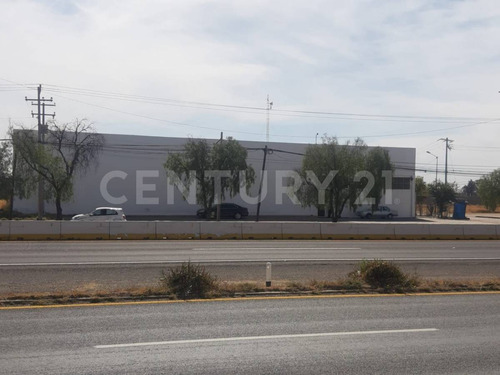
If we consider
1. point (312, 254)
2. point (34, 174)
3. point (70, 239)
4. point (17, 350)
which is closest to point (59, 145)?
point (34, 174)

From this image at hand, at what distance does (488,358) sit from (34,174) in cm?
4567

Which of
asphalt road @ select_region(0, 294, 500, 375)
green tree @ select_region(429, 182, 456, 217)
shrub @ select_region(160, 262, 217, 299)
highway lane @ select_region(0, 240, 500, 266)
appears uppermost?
green tree @ select_region(429, 182, 456, 217)

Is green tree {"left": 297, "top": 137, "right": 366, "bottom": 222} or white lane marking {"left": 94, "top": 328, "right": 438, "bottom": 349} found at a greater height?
green tree {"left": 297, "top": 137, "right": 366, "bottom": 222}

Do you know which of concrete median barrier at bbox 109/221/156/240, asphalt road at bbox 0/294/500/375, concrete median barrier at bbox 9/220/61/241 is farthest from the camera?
concrete median barrier at bbox 109/221/156/240

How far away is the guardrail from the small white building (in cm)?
2353

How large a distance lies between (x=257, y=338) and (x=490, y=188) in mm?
77518

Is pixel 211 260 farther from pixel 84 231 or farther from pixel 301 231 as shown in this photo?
pixel 301 231

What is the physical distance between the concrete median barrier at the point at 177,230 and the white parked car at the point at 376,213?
37.2 metres

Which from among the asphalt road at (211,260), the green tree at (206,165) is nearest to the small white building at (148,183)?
the green tree at (206,165)

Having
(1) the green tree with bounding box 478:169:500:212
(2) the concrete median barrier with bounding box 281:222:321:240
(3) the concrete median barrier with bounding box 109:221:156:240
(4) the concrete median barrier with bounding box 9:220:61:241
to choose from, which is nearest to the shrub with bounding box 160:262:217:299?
(3) the concrete median barrier with bounding box 109:221:156:240

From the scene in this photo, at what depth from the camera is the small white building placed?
58125mm

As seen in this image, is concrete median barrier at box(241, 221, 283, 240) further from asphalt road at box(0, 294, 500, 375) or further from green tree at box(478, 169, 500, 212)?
green tree at box(478, 169, 500, 212)

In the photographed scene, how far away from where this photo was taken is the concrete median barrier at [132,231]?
28.1 meters

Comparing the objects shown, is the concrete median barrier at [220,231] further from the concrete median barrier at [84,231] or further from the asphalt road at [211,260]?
the concrete median barrier at [84,231]
